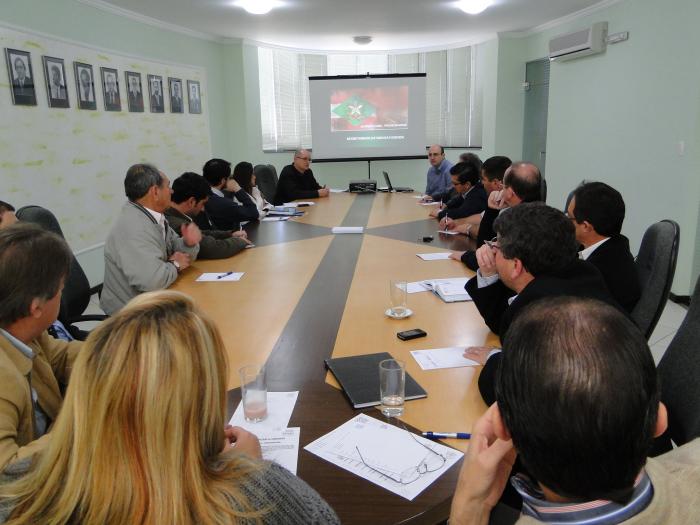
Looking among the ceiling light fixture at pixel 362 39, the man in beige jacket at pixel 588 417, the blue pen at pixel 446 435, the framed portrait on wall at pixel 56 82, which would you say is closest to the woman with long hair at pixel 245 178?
the framed portrait on wall at pixel 56 82

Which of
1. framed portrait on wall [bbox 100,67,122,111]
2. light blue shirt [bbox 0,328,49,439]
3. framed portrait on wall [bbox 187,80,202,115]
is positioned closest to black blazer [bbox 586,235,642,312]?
light blue shirt [bbox 0,328,49,439]

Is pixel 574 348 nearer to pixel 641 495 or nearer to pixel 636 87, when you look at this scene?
pixel 641 495

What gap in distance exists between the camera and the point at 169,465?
2.53ft

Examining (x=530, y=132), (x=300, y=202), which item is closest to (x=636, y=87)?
(x=530, y=132)

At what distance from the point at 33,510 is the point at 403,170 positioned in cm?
835

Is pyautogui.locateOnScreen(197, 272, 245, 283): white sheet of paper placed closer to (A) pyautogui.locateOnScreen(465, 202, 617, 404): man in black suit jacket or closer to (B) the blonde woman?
(A) pyautogui.locateOnScreen(465, 202, 617, 404): man in black suit jacket

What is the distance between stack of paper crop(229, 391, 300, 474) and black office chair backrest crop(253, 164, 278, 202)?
5.03 m

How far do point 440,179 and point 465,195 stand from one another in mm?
1890

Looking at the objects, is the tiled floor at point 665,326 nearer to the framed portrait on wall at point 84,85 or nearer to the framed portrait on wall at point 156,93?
the framed portrait on wall at point 84,85

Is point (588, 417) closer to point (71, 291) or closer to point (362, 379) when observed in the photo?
point (362, 379)

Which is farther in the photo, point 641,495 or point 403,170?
point 403,170

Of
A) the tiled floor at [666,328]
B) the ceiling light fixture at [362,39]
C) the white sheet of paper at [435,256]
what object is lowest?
the tiled floor at [666,328]

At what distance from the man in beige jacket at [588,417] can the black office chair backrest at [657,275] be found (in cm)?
145

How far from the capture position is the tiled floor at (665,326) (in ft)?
11.6
